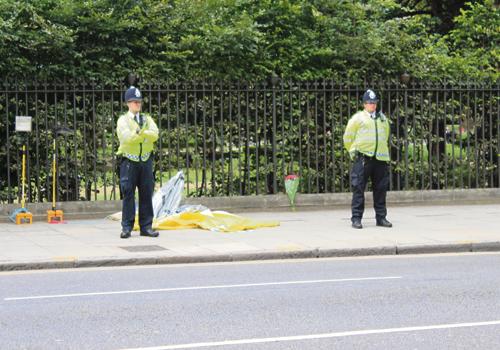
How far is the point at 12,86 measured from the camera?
47.8 ft

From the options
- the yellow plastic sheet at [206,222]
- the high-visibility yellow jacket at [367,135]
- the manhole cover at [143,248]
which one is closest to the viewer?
the manhole cover at [143,248]

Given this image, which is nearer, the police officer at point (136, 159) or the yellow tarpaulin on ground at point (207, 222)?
the police officer at point (136, 159)

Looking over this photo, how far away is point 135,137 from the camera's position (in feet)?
40.4

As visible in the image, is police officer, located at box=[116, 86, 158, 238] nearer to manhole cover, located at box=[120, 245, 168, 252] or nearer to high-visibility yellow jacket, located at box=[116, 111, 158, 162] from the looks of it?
high-visibility yellow jacket, located at box=[116, 111, 158, 162]

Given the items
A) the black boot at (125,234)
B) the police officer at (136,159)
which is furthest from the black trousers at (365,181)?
the black boot at (125,234)

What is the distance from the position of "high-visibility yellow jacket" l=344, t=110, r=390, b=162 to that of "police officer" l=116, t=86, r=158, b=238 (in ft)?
9.91

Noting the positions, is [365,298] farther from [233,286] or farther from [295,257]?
[295,257]

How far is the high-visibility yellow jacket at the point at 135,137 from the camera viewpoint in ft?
40.4

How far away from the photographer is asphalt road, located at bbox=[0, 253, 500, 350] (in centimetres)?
661

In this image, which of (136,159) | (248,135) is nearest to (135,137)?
(136,159)

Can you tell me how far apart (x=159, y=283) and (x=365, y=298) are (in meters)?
2.16

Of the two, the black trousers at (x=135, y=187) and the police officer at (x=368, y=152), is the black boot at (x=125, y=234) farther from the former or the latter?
the police officer at (x=368, y=152)

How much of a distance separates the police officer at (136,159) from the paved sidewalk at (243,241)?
11.8 inches

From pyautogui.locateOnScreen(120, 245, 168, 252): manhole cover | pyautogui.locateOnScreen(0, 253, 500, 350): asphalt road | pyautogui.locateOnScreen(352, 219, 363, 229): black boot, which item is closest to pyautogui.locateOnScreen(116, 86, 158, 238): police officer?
pyautogui.locateOnScreen(120, 245, 168, 252): manhole cover
